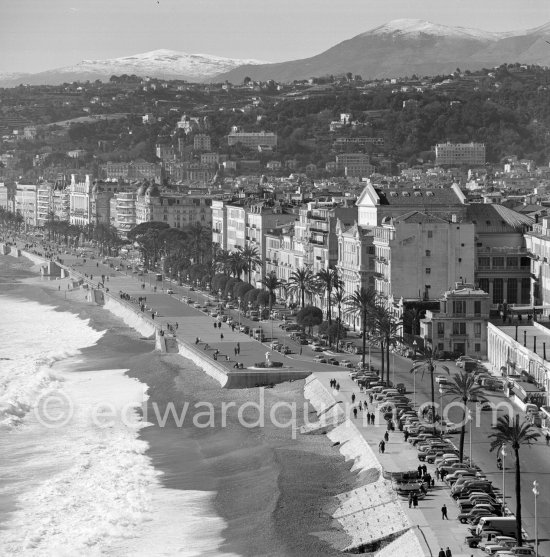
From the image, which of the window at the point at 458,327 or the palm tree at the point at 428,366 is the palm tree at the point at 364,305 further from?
the window at the point at 458,327

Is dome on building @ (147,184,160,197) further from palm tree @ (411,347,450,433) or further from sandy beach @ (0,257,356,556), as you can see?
palm tree @ (411,347,450,433)

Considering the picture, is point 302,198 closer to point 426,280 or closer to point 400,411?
point 426,280

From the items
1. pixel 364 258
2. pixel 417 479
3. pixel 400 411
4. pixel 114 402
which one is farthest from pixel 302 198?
pixel 417 479

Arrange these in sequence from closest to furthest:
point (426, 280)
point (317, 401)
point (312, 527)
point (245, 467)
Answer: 1. point (312, 527)
2. point (245, 467)
3. point (317, 401)
4. point (426, 280)

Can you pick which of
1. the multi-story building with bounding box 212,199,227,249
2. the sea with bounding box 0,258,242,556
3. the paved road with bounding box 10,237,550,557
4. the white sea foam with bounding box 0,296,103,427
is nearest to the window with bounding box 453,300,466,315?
the paved road with bounding box 10,237,550,557

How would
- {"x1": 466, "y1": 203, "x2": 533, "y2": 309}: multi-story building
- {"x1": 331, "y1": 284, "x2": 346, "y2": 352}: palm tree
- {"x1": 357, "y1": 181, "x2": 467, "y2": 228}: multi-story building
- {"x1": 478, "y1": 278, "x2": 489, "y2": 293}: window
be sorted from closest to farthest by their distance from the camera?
{"x1": 331, "y1": 284, "x2": 346, "y2": 352}: palm tree → {"x1": 478, "y1": 278, "x2": 489, "y2": 293}: window → {"x1": 466, "y1": 203, "x2": 533, "y2": 309}: multi-story building → {"x1": 357, "y1": 181, "x2": 467, "y2": 228}: multi-story building
